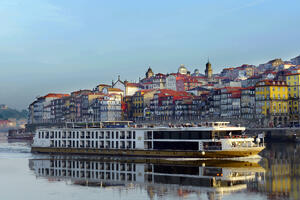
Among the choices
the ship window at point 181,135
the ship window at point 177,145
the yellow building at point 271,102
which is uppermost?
the yellow building at point 271,102

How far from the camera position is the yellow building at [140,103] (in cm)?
13625

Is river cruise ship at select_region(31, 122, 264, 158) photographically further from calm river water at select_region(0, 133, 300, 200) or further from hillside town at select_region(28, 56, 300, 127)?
hillside town at select_region(28, 56, 300, 127)

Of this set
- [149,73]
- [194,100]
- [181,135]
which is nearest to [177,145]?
[181,135]

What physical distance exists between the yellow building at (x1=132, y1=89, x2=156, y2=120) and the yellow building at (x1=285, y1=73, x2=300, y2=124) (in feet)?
130

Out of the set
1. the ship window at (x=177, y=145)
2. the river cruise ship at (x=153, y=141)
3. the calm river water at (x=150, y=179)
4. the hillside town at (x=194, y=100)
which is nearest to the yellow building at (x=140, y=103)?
the hillside town at (x=194, y=100)

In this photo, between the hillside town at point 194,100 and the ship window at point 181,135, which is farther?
the hillside town at point 194,100

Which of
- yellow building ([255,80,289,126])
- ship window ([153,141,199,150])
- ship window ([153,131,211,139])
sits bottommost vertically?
ship window ([153,141,199,150])

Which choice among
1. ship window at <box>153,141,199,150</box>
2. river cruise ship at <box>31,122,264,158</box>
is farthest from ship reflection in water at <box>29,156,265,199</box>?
ship window at <box>153,141,199,150</box>

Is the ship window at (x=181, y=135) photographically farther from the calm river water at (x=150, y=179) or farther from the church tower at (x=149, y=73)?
the church tower at (x=149, y=73)

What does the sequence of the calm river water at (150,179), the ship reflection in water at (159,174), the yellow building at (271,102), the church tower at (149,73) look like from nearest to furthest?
the calm river water at (150,179), the ship reflection in water at (159,174), the yellow building at (271,102), the church tower at (149,73)

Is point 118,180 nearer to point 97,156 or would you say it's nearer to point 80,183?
point 80,183

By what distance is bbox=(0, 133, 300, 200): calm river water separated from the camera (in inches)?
1264

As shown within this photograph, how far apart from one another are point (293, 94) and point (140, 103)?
43.0 meters

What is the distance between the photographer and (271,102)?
345 ft
